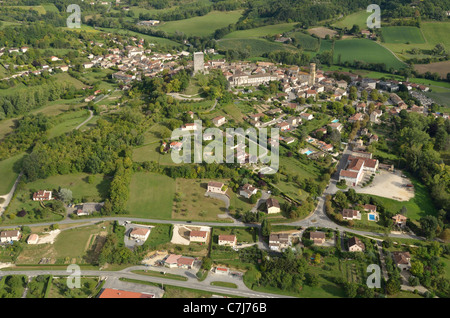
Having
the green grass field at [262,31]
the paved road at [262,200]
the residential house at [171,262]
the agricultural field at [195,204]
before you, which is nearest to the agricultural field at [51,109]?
the agricultural field at [195,204]

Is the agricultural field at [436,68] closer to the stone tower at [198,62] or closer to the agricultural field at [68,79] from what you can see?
the stone tower at [198,62]

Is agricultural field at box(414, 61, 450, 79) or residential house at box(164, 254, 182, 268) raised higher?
agricultural field at box(414, 61, 450, 79)

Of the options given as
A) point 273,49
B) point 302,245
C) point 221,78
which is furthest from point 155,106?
point 273,49

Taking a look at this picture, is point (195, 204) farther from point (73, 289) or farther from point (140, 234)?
point (73, 289)

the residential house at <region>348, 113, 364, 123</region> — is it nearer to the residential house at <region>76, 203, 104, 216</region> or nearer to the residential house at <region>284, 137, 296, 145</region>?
the residential house at <region>284, 137, 296, 145</region>

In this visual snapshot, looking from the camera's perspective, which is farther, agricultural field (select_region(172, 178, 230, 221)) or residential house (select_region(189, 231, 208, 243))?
agricultural field (select_region(172, 178, 230, 221))

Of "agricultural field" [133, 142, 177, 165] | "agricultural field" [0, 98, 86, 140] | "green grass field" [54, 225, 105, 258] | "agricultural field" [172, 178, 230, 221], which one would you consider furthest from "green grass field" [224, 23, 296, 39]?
"green grass field" [54, 225, 105, 258]

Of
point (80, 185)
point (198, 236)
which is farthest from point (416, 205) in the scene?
point (80, 185)
